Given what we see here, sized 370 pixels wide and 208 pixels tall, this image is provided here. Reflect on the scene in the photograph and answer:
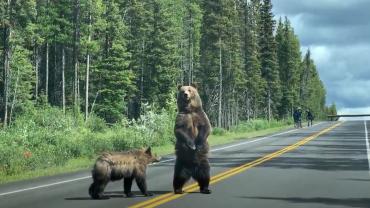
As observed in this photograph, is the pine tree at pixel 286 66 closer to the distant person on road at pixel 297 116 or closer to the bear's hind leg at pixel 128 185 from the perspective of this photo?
the distant person on road at pixel 297 116

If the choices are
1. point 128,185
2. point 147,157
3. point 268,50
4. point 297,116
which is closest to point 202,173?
point 147,157

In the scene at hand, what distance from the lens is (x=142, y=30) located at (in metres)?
65.7

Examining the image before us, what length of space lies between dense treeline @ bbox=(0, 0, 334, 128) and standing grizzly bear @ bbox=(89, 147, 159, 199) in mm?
29518

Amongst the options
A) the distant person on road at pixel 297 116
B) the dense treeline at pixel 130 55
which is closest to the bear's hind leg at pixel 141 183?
the dense treeline at pixel 130 55

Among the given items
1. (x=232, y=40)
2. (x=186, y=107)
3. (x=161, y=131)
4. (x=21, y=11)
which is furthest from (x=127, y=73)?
(x=186, y=107)

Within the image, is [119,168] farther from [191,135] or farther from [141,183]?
[191,135]

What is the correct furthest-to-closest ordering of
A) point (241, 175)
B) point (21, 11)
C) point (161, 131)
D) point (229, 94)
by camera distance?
point (229, 94), point (21, 11), point (161, 131), point (241, 175)

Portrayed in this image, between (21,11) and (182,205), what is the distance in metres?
42.7

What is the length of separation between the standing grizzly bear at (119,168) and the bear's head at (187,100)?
112 centimetres

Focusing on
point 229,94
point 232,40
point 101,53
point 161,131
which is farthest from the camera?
point 229,94

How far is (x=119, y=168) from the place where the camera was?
10.6m

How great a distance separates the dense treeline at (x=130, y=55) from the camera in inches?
2016

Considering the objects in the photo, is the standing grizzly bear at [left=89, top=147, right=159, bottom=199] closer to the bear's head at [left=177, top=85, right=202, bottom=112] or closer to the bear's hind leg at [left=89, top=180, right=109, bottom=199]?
the bear's hind leg at [left=89, top=180, right=109, bottom=199]

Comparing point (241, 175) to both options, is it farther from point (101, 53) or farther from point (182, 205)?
point (101, 53)
